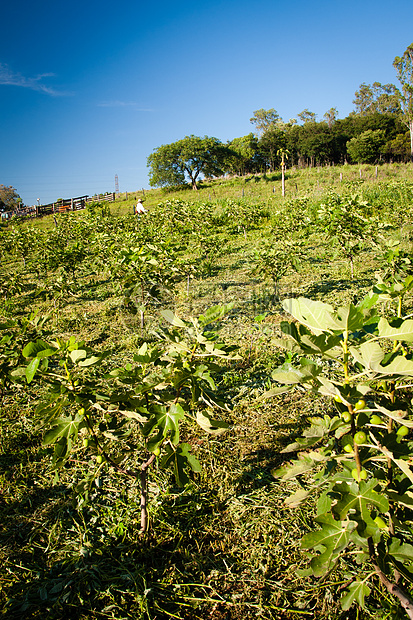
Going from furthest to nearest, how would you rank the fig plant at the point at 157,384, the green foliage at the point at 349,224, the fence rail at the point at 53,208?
the fence rail at the point at 53,208
the green foliage at the point at 349,224
the fig plant at the point at 157,384

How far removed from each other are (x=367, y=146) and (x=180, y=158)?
23.1m

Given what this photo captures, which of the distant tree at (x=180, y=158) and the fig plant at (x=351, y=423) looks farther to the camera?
the distant tree at (x=180, y=158)

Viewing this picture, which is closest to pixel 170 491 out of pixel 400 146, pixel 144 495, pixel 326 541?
pixel 144 495

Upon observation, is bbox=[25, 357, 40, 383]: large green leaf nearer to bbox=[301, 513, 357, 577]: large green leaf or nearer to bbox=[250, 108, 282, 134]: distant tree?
bbox=[301, 513, 357, 577]: large green leaf

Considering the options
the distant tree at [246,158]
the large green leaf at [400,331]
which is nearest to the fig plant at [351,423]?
the large green leaf at [400,331]

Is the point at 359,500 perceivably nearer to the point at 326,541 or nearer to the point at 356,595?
the point at 326,541

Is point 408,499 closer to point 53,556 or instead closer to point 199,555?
point 199,555

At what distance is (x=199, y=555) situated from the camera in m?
1.76

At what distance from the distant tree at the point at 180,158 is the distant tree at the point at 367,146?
17.1 m

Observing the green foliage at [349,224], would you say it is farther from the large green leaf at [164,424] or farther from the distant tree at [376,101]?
the distant tree at [376,101]

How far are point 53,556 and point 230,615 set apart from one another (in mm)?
1038

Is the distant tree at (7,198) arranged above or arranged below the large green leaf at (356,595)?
above

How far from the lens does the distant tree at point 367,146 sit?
36312 mm

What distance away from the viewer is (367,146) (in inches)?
1430
